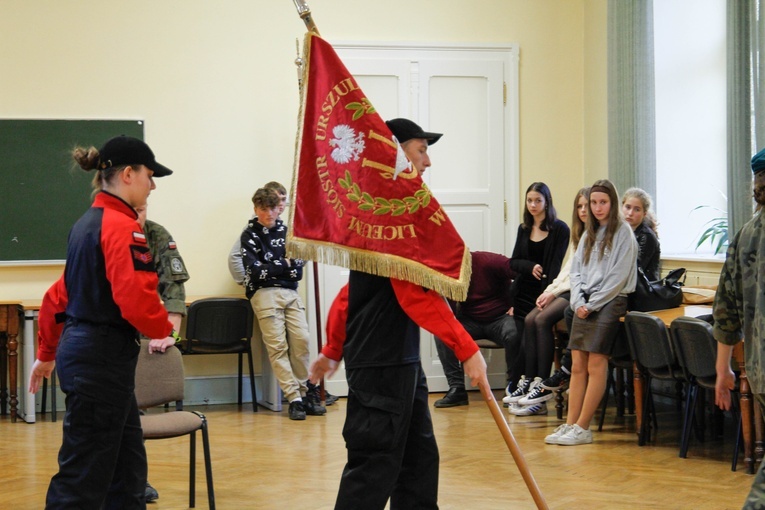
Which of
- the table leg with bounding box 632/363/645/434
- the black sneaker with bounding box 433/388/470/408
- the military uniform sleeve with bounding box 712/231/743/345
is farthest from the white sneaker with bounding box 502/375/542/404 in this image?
the military uniform sleeve with bounding box 712/231/743/345

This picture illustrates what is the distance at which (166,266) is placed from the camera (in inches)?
197

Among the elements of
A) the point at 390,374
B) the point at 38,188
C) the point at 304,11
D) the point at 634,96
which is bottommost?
the point at 390,374

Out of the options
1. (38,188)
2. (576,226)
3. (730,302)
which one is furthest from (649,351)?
(38,188)

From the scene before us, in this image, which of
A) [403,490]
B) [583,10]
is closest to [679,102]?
[583,10]

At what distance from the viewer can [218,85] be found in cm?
811

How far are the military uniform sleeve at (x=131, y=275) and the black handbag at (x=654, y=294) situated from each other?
3.90 metres

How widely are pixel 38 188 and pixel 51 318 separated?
461cm

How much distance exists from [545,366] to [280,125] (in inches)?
118

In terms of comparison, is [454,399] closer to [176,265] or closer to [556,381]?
[556,381]

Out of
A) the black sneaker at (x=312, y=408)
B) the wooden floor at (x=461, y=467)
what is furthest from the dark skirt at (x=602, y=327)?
the black sneaker at (x=312, y=408)

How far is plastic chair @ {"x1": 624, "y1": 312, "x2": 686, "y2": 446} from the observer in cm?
575

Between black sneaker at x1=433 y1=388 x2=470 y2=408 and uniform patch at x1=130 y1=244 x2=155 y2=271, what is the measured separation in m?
4.71

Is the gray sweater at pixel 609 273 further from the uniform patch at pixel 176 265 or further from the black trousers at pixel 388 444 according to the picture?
the black trousers at pixel 388 444

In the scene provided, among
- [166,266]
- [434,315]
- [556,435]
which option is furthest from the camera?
[556,435]
